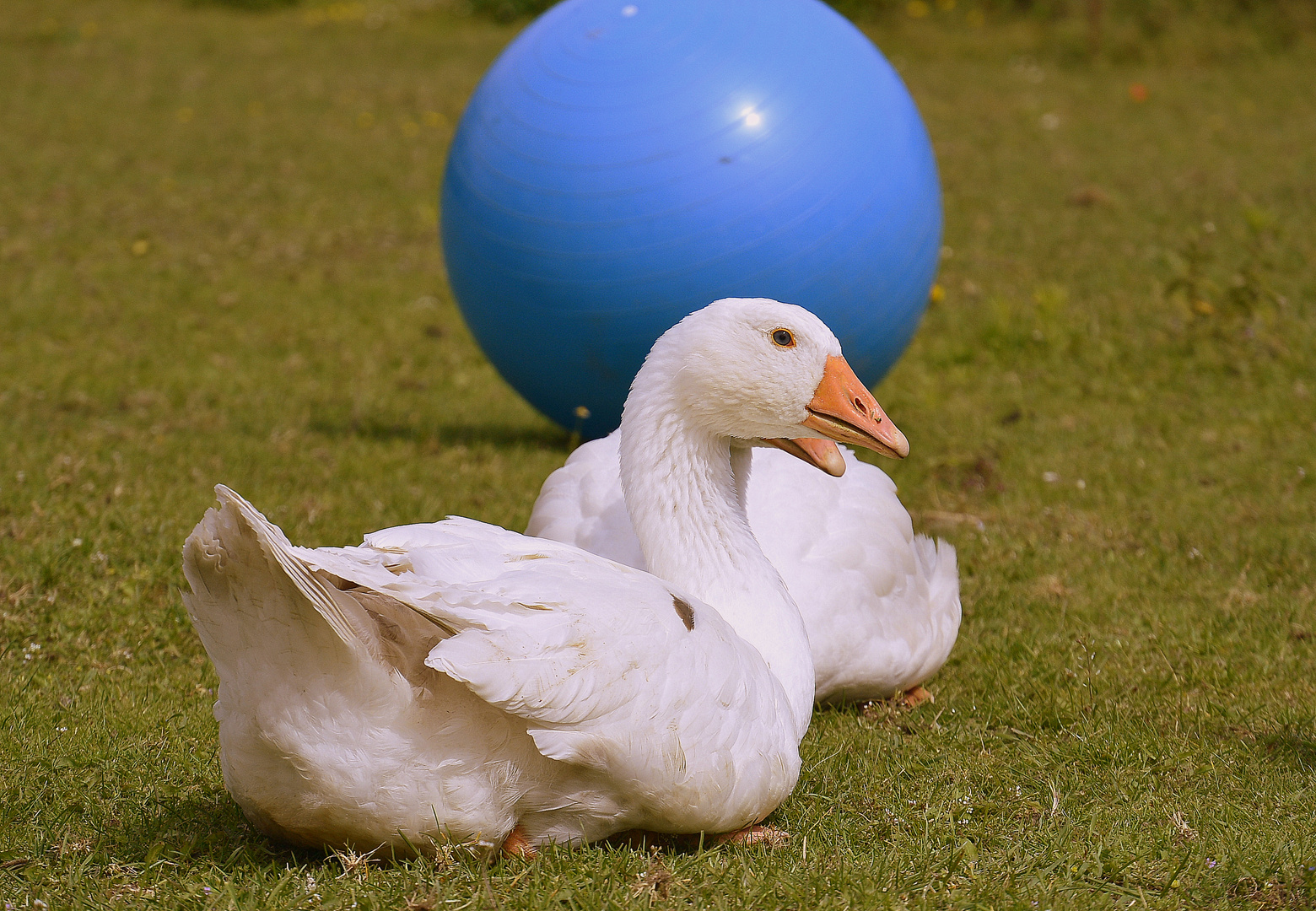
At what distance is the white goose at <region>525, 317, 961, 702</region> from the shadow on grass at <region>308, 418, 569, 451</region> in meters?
2.06

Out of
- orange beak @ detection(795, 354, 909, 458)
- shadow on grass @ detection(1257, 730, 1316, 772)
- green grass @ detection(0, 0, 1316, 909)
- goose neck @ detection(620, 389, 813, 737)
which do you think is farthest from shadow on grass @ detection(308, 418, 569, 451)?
shadow on grass @ detection(1257, 730, 1316, 772)

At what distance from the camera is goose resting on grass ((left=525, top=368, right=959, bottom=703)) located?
3.97 metres

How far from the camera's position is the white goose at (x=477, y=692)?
8.46 feet

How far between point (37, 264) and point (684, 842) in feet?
26.5

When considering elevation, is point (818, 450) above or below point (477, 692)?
below

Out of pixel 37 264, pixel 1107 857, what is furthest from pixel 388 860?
pixel 37 264

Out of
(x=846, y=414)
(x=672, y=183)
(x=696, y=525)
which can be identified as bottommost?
(x=672, y=183)

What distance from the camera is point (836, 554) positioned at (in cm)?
416

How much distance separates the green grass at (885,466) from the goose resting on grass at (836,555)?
0.61 ft

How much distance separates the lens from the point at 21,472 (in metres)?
5.51

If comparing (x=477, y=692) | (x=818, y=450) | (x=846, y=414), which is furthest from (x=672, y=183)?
(x=477, y=692)

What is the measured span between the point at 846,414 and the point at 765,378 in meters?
0.22

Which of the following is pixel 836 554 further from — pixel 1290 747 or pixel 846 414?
pixel 1290 747

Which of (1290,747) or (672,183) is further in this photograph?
(672,183)
